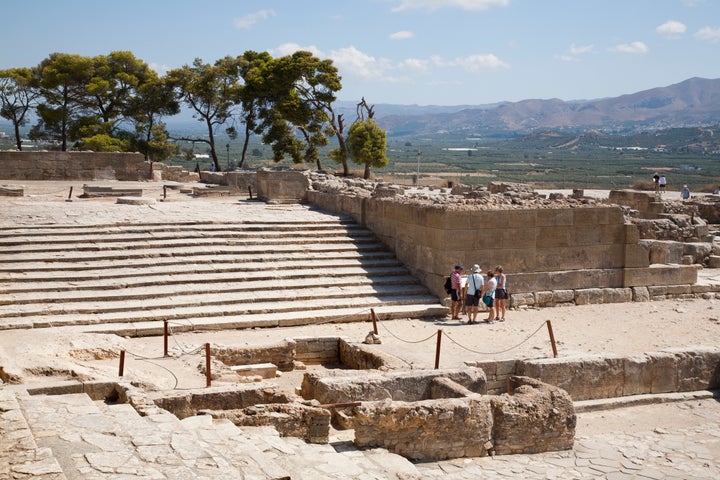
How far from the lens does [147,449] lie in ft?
21.6

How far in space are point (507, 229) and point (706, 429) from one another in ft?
20.2

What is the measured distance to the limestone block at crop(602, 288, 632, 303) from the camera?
52.9ft

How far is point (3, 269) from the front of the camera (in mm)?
13906

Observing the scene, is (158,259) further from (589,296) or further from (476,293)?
(589,296)

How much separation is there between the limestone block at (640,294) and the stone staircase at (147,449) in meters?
9.60

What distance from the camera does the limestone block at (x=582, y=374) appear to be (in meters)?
10.5

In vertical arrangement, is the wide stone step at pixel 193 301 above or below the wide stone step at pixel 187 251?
below

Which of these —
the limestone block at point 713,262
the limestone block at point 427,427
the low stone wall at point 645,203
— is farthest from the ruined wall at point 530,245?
the low stone wall at point 645,203

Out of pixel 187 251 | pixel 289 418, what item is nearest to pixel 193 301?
pixel 187 251

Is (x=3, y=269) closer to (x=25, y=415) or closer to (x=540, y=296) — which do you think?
Result: (x=25, y=415)

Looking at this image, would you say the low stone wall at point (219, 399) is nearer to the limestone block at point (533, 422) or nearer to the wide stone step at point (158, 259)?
the limestone block at point (533, 422)

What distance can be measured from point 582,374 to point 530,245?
5.33 meters

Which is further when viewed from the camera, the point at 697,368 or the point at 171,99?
the point at 171,99

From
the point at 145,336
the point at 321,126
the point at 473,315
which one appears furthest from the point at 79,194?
the point at 321,126
